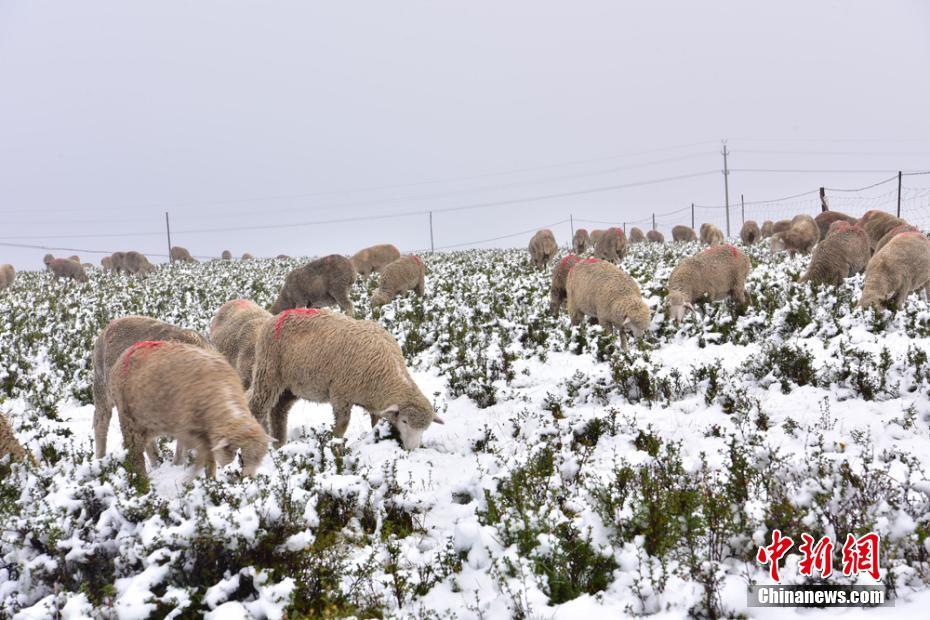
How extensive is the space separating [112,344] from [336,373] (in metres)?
2.82

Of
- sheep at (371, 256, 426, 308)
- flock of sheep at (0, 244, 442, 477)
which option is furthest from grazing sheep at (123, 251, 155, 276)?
flock of sheep at (0, 244, 442, 477)

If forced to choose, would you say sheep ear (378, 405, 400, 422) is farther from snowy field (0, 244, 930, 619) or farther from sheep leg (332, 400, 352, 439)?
sheep leg (332, 400, 352, 439)

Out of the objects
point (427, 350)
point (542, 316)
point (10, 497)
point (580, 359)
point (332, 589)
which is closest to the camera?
point (332, 589)

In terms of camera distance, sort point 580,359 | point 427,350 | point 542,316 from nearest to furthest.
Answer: point 580,359 → point 427,350 → point 542,316

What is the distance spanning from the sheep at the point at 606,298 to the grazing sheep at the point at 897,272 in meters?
3.12

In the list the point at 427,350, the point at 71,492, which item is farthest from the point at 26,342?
the point at 71,492

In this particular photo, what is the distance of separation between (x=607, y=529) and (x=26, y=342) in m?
14.7

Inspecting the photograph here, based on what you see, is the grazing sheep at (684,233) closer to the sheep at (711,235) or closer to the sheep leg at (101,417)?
the sheep at (711,235)

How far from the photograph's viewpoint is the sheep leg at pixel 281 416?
6.21m

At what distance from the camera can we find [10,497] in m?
4.20

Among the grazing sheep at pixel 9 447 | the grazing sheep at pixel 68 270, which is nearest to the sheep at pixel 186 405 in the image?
the grazing sheep at pixel 9 447

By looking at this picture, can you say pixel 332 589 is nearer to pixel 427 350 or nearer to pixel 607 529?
pixel 607 529

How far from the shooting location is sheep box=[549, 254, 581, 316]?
35.7ft

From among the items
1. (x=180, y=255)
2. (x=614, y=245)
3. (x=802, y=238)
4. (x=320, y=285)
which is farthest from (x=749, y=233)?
(x=180, y=255)
